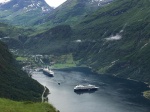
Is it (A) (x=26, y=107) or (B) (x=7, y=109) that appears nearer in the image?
(B) (x=7, y=109)

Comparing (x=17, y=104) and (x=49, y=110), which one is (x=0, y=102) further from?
(x=49, y=110)

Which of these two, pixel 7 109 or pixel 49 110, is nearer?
pixel 7 109

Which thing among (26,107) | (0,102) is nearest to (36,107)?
(26,107)

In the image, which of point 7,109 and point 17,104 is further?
point 17,104

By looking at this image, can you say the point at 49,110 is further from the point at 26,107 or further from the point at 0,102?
the point at 0,102

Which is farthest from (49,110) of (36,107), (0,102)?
(0,102)

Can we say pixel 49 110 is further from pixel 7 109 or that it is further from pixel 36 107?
pixel 7 109

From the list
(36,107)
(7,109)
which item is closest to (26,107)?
(36,107)
